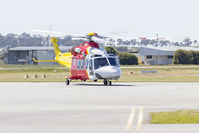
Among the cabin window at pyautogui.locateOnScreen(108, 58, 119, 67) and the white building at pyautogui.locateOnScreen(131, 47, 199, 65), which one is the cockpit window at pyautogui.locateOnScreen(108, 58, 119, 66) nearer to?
the cabin window at pyautogui.locateOnScreen(108, 58, 119, 67)

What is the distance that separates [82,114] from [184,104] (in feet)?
19.8

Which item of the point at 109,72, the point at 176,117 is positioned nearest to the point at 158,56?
the point at 109,72

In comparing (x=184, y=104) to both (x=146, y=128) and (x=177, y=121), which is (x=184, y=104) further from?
(x=146, y=128)

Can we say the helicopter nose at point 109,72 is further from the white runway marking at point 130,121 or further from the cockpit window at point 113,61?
the white runway marking at point 130,121

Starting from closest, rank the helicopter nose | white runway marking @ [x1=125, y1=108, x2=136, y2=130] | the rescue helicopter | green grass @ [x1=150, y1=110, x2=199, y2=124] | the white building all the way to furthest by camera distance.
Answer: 1. white runway marking @ [x1=125, y1=108, x2=136, y2=130]
2. green grass @ [x1=150, y1=110, x2=199, y2=124]
3. the helicopter nose
4. the rescue helicopter
5. the white building

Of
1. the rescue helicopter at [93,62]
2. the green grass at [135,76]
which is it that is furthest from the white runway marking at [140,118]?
the green grass at [135,76]

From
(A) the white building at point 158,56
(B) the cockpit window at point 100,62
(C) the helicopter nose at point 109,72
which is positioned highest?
(B) the cockpit window at point 100,62

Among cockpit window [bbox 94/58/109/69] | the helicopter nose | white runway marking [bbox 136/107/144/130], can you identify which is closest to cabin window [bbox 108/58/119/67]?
cockpit window [bbox 94/58/109/69]

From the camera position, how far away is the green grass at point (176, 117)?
1438 centimetres

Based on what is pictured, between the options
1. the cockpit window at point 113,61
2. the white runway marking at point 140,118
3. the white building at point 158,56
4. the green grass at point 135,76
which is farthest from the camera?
the white building at point 158,56

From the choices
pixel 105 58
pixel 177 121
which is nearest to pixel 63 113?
pixel 177 121

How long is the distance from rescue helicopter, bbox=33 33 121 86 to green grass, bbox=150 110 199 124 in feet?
66.4

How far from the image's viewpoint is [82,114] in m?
16.6

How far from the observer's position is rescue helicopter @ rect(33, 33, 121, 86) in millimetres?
37050
